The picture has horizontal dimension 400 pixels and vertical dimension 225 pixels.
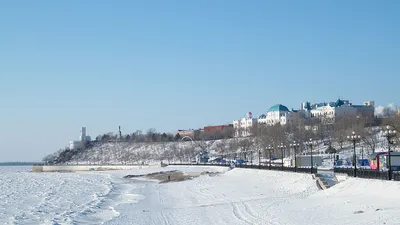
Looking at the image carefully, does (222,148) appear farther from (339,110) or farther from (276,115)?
(339,110)

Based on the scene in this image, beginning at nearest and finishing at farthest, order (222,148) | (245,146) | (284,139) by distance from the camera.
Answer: (284,139) < (245,146) < (222,148)

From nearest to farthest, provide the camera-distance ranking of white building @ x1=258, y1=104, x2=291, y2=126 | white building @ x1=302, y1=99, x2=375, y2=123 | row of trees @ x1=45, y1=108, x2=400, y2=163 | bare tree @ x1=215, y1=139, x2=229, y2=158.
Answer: row of trees @ x1=45, y1=108, x2=400, y2=163, white building @ x1=302, y1=99, x2=375, y2=123, bare tree @ x1=215, y1=139, x2=229, y2=158, white building @ x1=258, y1=104, x2=291, y2=126

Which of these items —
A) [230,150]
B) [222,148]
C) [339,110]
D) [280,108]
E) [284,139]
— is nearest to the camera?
[284,139]

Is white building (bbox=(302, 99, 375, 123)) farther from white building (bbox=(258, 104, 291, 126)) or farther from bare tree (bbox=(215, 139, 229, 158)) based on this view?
bare tree (bbox=(215, 139, 229, 158))

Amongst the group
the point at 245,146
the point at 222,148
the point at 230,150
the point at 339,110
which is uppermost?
the point at 339,110

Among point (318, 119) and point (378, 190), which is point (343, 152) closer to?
point (318, 119)

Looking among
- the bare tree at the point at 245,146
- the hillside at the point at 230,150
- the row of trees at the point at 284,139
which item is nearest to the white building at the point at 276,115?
the row of trees at the point at 284,139

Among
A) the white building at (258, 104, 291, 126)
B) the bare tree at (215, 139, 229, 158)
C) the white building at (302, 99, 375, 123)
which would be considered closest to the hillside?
the bare tree at (215, 139, 229, 158)

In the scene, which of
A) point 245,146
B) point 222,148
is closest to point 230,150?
point 222,148

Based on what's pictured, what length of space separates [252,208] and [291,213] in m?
3.83

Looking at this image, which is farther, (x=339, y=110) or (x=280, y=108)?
(x=280, y=108)

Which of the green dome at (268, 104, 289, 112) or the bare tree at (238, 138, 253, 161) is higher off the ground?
the green dome at (268, 104, 289, 112)

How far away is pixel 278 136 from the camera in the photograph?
11950 cm

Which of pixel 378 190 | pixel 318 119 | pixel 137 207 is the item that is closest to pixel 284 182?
pixel 137 207
